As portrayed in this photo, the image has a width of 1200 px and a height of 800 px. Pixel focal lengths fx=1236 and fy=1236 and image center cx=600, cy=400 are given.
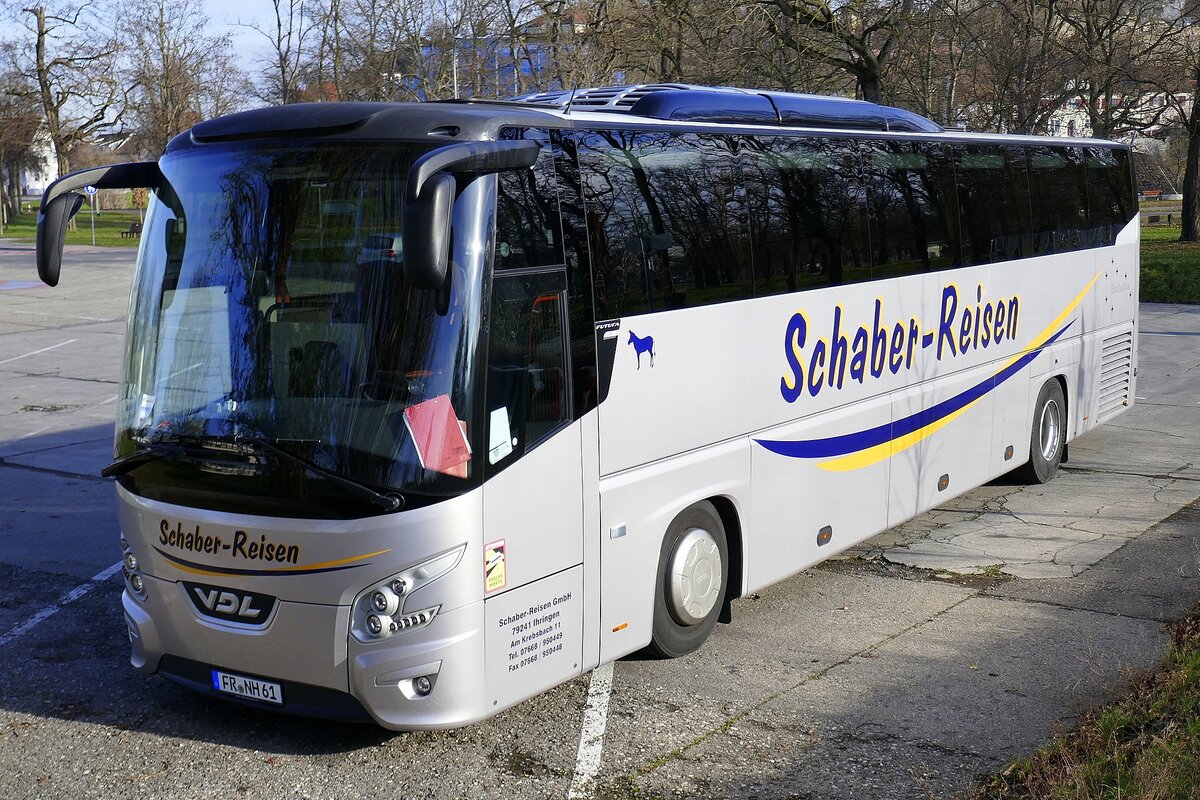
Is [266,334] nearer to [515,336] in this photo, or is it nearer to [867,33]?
[515,336]

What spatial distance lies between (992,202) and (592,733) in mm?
6379

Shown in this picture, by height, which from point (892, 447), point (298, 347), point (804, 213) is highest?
point (804, 213)

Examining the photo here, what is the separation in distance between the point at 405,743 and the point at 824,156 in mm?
4714

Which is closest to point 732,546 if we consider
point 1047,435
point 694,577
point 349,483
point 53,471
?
point 694,577

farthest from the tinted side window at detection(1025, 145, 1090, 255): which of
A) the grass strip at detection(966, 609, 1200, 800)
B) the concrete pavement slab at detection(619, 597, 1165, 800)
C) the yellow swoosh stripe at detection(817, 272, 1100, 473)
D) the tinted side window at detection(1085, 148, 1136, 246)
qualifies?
the grass strip at detection(966, 609, 1200, 800)

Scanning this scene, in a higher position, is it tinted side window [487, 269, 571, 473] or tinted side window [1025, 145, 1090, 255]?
tinted side window [1025, 145, 1090, 255]

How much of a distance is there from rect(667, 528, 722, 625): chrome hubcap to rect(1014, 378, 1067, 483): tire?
17.6ft

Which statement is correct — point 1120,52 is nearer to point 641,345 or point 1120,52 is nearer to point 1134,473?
point 1134,473

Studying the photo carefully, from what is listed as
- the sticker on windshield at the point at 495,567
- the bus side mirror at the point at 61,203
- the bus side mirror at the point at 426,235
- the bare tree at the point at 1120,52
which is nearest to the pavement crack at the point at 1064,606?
the sticker on windshield at the point at 495,567

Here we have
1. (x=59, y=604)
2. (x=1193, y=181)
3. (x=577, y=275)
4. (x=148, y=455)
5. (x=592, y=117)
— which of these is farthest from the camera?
(x=1193, y=181)

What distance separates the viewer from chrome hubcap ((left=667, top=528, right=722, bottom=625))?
22.4 feet

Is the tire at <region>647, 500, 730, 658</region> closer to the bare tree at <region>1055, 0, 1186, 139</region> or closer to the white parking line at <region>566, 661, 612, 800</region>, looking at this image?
the white parking line at <region>566, 661, 612, 800</region>

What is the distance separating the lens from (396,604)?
5.37m

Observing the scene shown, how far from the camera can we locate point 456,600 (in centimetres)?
542
